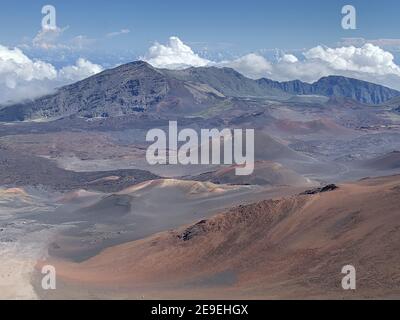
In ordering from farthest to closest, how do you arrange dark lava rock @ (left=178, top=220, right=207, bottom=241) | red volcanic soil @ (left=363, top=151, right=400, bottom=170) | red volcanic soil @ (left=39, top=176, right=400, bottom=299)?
red volcanic soil @ (left=363, top=151, right=400, bottom=170) < dark lava rock @ (left=178, top=220, right=207, bottom=241) < red volcanic soil @ (left=39, top=176, right=400, bottom=299)

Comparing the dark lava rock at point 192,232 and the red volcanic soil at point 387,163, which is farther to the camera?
the red volcanic soil at point 387,163

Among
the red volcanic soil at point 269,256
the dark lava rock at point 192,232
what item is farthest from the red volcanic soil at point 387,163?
the dark lava rock at point 192,232

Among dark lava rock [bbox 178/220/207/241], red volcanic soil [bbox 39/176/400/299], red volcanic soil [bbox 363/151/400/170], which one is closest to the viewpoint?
red volcanic soil [bbox 39/176/400/299]

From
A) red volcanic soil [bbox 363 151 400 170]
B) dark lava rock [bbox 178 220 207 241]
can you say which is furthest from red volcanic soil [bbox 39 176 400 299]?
red volcanic soil [bbox 363 151 400 170]

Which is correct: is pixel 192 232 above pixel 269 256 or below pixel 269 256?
above

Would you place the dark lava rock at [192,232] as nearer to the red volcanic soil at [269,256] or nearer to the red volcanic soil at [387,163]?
the red volcanic soil at [269,256]

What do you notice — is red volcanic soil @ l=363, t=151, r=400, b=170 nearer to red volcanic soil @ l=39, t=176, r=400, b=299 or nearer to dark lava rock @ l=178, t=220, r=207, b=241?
red volcanic soil @ l=39, t=176, r=400, b=299

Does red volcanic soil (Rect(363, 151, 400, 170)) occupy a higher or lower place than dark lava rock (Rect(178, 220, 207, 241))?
higher

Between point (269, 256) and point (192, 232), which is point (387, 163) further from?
point (269, 256)

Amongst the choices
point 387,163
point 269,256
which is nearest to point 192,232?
point 269,256
